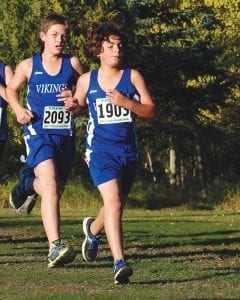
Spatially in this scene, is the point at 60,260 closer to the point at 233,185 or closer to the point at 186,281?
the point at 186,281

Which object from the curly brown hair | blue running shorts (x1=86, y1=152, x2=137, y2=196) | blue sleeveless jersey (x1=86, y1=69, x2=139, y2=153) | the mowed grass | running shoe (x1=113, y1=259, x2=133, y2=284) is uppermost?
the curly brown hair

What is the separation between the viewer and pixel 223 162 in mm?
45344

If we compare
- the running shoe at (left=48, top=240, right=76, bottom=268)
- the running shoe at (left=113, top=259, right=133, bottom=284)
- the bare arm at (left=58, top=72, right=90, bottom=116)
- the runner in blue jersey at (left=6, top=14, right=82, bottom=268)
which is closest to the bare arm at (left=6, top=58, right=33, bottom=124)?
the runner in blue jersey at (left=6, top=14, right=82, bottom=268)

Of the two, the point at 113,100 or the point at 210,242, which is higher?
the point at 113,100

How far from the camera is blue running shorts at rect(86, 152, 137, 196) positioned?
8.48m

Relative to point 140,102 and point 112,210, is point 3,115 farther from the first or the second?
point 112,210

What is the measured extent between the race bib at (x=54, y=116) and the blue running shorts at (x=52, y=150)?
11 centimetres

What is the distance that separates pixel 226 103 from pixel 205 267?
95.4 feet

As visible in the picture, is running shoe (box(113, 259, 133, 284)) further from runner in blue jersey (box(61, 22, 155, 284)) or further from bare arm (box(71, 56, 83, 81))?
bare arm (box(71, 56, 83, 81))

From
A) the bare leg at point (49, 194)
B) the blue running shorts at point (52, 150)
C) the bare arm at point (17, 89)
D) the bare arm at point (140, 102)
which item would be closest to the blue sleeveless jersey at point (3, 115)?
the bare arm at point (17, 89)

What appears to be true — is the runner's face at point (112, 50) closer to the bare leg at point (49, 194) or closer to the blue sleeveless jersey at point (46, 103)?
the blue sleeveless jersey at point (46, 103)

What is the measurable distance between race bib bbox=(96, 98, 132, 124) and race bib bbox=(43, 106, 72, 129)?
2.39ft

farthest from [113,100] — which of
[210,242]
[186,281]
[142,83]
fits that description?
[210,242]

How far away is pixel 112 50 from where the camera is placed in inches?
340
